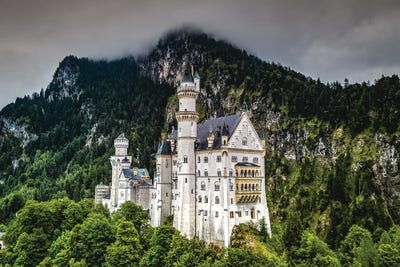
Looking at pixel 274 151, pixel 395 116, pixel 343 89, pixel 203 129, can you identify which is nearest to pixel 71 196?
pixel 274 151

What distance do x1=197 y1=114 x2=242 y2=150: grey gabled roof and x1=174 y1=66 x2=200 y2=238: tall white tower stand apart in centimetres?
222

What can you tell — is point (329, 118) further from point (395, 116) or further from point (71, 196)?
point (71, 196)

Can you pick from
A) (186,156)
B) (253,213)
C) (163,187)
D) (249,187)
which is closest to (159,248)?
(186,156)

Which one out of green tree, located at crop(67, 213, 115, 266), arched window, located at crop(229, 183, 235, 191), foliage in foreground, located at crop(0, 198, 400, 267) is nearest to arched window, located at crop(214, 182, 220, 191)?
arched window, located at crop(229, 183, 235, 191)

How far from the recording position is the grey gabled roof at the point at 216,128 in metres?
80.9

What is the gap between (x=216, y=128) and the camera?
84188mm

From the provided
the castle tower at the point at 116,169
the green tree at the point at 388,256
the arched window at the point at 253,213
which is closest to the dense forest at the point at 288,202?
the green tree at the point at 388,256

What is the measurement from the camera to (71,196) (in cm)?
16562

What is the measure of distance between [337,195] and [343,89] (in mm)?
45536

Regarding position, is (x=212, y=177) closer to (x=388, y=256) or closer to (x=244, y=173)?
(x=244, y=173)

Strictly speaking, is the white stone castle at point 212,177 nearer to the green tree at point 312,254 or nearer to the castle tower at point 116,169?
the green tree at point 312,254

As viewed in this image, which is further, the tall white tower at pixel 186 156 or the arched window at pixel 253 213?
the arched window at pixel 253 213

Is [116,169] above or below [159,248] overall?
above

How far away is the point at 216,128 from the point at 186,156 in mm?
8495
